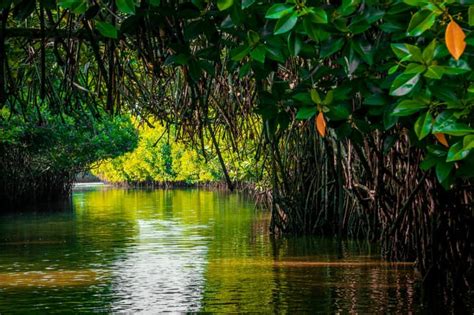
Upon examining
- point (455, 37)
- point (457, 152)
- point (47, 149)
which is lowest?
point (457, 152)

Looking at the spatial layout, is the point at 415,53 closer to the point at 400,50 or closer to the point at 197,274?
the point at 400,50

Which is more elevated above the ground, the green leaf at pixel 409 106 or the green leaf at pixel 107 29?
the green leaf at pixel 107 29

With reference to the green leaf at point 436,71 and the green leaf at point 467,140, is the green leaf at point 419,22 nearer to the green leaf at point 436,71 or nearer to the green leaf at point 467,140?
the green leaf at point 436,71

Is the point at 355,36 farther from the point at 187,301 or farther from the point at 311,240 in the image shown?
the point at 311,240

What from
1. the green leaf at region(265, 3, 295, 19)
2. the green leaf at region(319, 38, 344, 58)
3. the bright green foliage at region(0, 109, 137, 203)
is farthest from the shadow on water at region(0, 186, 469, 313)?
the bright green foliage at region(0, 109, 137, 203)

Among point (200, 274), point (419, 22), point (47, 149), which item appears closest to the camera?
point (419, 22)

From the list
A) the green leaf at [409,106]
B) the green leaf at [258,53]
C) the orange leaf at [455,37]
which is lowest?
the green leaf at [409,106]

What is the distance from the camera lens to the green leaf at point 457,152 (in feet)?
10.2

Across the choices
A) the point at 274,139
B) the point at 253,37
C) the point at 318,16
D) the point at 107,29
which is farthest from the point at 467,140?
the point at 274,139

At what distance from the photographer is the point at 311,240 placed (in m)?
13.4

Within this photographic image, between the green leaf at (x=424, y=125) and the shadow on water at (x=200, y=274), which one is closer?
the green leaf at (x=424, y=125)

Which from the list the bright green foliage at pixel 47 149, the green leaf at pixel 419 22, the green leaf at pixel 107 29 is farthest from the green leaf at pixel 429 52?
the bright green foliage at pixel 47 149

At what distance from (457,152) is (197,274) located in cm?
741

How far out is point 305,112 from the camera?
3568 mm
